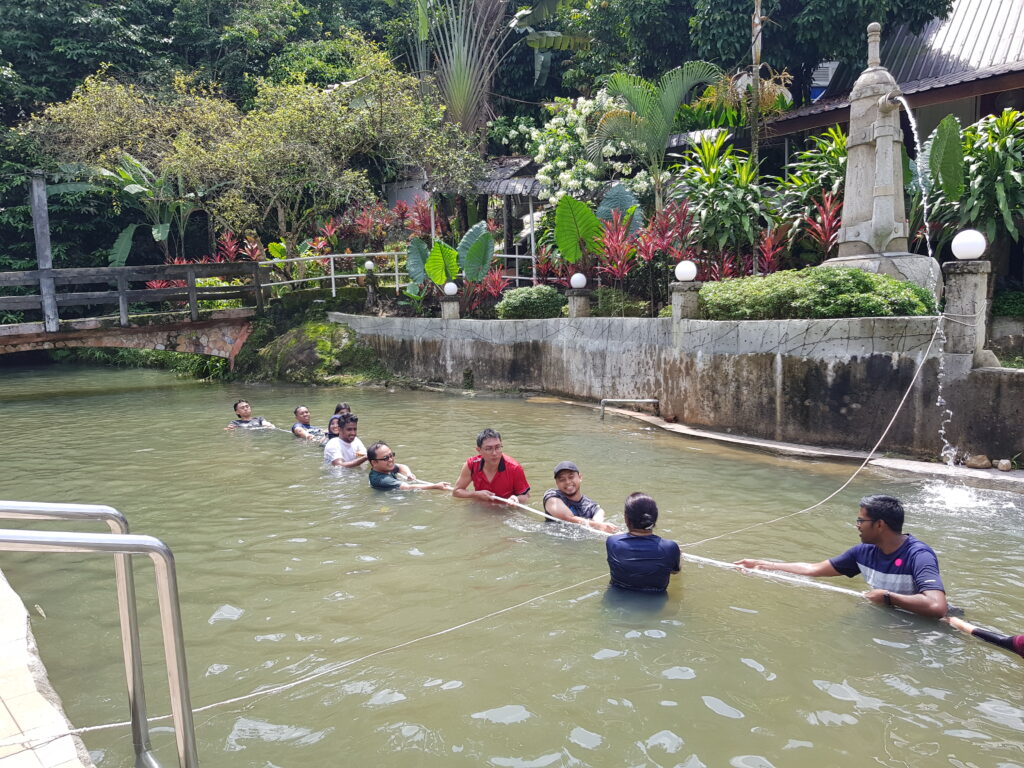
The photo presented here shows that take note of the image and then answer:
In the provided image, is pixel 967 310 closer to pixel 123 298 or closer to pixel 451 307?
pixel 451 307

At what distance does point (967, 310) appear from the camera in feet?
31.8

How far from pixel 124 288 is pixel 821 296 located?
1860cm

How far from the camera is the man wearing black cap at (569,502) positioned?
7672 mm

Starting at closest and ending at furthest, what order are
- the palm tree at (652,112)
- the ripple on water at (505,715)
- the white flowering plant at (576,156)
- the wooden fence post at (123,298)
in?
the ripple on water at (505,715), the palm tree at (652,112), the white flowering plant at (576,156), the wooden fence post at (123,298)

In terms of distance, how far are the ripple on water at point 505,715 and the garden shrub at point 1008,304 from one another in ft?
40.4

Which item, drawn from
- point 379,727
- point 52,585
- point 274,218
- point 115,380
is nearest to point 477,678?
point 379,727

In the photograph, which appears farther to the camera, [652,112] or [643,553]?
[652,112]

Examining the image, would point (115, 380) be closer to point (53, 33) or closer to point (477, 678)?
point (53, 33)

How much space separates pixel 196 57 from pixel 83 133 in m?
9.92

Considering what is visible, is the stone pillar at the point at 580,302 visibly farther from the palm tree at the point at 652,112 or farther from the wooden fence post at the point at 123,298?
the wooden fence post at the point at 123,298

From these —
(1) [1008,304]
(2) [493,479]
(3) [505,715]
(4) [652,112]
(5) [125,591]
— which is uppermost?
(4) [652,112]

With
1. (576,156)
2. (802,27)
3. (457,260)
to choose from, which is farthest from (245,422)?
(802,27)

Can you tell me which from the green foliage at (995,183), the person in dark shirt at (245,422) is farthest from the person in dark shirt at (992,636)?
the person in dark shirt at (245,422)

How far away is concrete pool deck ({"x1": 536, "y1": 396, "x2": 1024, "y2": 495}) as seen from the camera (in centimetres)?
904
